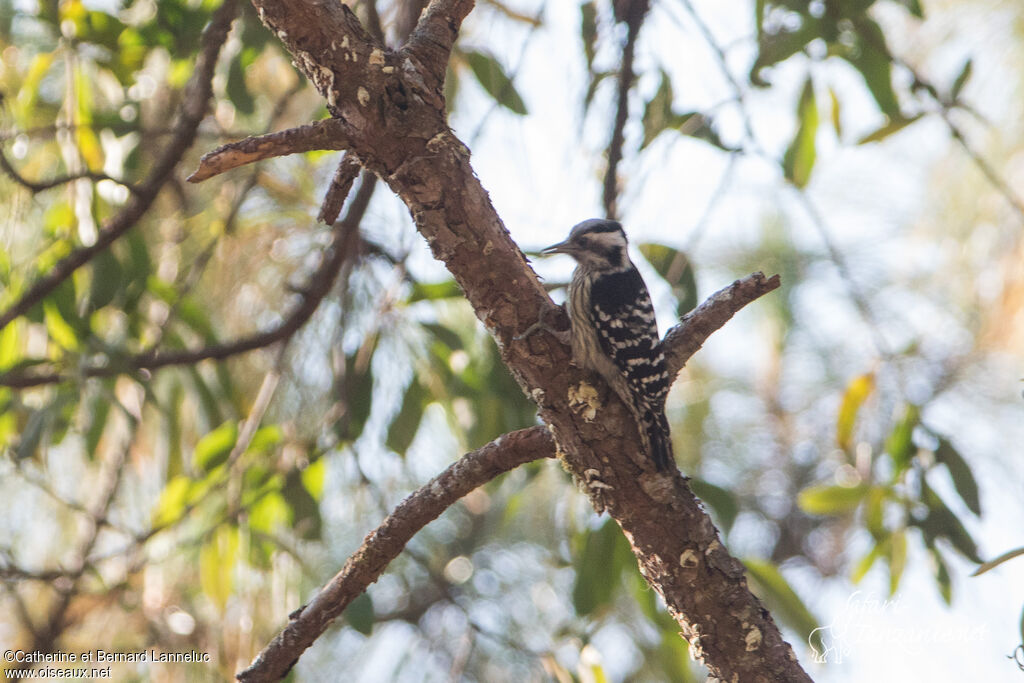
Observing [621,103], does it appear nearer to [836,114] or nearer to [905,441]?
[836,114]

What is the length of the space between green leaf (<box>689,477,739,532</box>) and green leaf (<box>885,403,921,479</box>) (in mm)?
471

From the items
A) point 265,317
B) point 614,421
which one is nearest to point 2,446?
point 265,317

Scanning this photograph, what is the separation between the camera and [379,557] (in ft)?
5.63

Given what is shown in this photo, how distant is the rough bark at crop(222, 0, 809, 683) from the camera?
4.98 feet

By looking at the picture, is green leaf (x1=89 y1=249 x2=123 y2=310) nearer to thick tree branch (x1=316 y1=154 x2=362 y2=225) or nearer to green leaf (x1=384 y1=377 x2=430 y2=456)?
green leaf (x1=384 y1=377 x2=430 y2=456)

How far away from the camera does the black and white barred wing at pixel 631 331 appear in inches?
82.4

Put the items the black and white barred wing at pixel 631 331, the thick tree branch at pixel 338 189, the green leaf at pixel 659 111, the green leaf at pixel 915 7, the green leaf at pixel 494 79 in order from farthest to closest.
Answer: the green leaf at pixel 659 111, the green leaf at pixel 915 7, the green leaf at pixel 494 79, the black and white barred wing at pixel 631 331, the thick tree branch at pixel 338 189

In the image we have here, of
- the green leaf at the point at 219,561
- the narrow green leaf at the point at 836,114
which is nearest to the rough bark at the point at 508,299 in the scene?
the green leaf at the point at 219,561

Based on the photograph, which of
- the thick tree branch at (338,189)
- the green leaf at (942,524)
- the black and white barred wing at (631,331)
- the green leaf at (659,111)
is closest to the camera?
the thick tree branch at (338,189)

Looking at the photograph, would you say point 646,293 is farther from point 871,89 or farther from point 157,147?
point 157,147

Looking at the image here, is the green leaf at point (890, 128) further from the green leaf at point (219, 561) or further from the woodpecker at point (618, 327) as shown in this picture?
the green leaf at point (219, 561)

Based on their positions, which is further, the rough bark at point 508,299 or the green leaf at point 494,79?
the green leaf at point 494,79

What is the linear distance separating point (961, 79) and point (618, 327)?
3.68 feet

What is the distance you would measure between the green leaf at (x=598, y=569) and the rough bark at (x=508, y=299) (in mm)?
711
